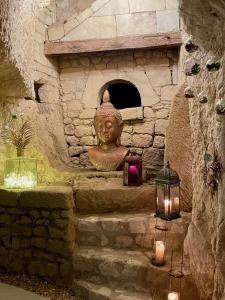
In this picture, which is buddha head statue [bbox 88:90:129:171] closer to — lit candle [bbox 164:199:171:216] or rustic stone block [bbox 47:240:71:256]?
rustic stone block [bbox 47:240:71:256]

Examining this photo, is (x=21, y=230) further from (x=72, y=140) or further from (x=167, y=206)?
(x=72, y=140)

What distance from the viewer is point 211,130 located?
7.17ft

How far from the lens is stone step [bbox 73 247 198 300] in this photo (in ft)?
9.25

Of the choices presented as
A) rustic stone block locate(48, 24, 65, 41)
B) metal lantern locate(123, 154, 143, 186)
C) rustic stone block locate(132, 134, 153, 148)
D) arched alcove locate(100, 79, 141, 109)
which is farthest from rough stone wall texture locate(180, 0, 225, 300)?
arched alcove locate(100, 79, 141, 109)

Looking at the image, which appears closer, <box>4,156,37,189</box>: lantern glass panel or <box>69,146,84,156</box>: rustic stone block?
<box>4,156,37,189</box>: lantern glass panel

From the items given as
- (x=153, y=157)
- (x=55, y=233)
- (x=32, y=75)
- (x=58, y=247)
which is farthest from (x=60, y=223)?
(x=153, y=157)

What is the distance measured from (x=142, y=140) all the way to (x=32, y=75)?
7.09ft

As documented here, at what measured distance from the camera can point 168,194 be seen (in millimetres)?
2684

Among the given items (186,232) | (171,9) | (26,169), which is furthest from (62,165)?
(171,9)

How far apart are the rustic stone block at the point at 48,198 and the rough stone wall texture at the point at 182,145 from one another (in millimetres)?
1195

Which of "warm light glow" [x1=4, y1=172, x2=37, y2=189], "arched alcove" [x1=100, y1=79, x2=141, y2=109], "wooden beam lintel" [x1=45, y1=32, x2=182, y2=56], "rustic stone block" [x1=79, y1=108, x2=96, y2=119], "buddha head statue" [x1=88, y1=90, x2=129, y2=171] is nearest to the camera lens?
"warm light glow" [x1=4, y1=172, x2=37, y2=189]

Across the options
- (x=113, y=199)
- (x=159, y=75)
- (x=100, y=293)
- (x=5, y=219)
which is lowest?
(x=100, y=293)

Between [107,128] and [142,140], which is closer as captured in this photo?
[107,128]

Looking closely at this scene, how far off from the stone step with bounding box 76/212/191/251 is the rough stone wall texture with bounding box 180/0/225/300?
0.29m
